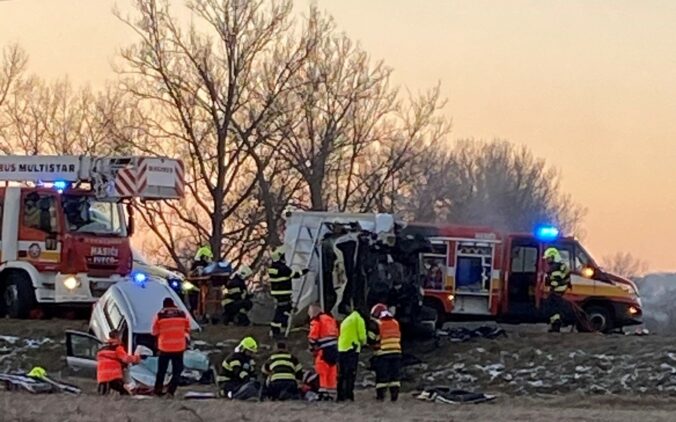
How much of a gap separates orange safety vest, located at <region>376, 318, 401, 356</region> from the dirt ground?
2.75 feet

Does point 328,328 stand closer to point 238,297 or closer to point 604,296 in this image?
point 238,297

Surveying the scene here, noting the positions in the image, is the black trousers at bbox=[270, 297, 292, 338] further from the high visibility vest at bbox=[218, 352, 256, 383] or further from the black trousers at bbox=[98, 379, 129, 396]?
the black trousers at bbox=[98, 379, 129, 396]

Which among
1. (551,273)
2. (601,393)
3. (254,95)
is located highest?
(254,95)

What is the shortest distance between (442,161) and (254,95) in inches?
719

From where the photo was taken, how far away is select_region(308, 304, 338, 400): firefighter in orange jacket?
21906 mm

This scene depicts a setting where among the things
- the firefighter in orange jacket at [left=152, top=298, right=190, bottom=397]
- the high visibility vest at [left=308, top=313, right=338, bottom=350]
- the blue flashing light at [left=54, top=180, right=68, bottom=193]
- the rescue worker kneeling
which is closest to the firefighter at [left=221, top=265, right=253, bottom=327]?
the blue flashing light at [left=54, top=180, right=68, bottom=193]

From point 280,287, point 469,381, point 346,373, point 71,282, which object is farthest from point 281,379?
point 71,282

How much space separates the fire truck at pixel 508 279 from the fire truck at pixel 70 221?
568 cm

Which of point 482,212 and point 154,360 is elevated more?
point 482,212

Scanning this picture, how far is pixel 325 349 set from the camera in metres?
21.9

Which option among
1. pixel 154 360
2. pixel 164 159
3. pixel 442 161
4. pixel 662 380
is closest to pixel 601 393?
pixel 662 380

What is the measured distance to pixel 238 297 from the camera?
28.9 meters

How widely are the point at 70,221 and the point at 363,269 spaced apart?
6.58m

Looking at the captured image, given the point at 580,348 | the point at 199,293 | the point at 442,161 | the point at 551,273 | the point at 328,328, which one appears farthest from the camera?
the point at 442,161
